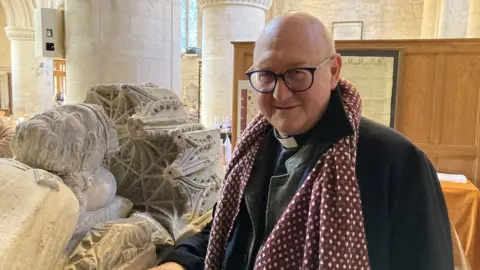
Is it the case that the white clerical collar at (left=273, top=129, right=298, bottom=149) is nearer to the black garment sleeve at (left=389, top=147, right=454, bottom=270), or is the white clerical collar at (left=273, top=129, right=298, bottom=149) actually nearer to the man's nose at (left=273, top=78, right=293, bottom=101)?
the man's nose at (left=273, top=78, right=293, bottom=101)

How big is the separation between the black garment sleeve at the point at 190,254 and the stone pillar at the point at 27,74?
32.7 ft

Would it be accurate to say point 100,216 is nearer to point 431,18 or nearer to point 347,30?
point 431,18

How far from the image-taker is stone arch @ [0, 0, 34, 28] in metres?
10.5

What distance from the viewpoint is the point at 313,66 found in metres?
1.03

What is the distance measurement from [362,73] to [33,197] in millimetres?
3267

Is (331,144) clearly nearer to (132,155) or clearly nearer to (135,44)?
(132,155)

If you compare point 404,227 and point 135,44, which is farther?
point 135,44

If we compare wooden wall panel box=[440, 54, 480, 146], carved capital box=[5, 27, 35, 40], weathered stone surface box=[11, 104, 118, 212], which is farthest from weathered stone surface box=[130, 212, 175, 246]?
carved capital box=[5, 27, 35, 40]

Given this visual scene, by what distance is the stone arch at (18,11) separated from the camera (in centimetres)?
1054

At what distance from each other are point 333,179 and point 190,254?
59 centimetres

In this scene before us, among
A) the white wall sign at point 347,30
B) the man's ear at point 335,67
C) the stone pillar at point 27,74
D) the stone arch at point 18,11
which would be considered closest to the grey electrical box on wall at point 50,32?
the man's ear at point 335,67

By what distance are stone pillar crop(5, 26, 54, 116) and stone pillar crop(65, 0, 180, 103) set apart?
7996mm

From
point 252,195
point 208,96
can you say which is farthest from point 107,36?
point 208,96

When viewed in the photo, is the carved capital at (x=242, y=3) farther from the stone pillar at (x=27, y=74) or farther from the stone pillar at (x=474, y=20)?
the stone pillar at (x=27, y=74)
